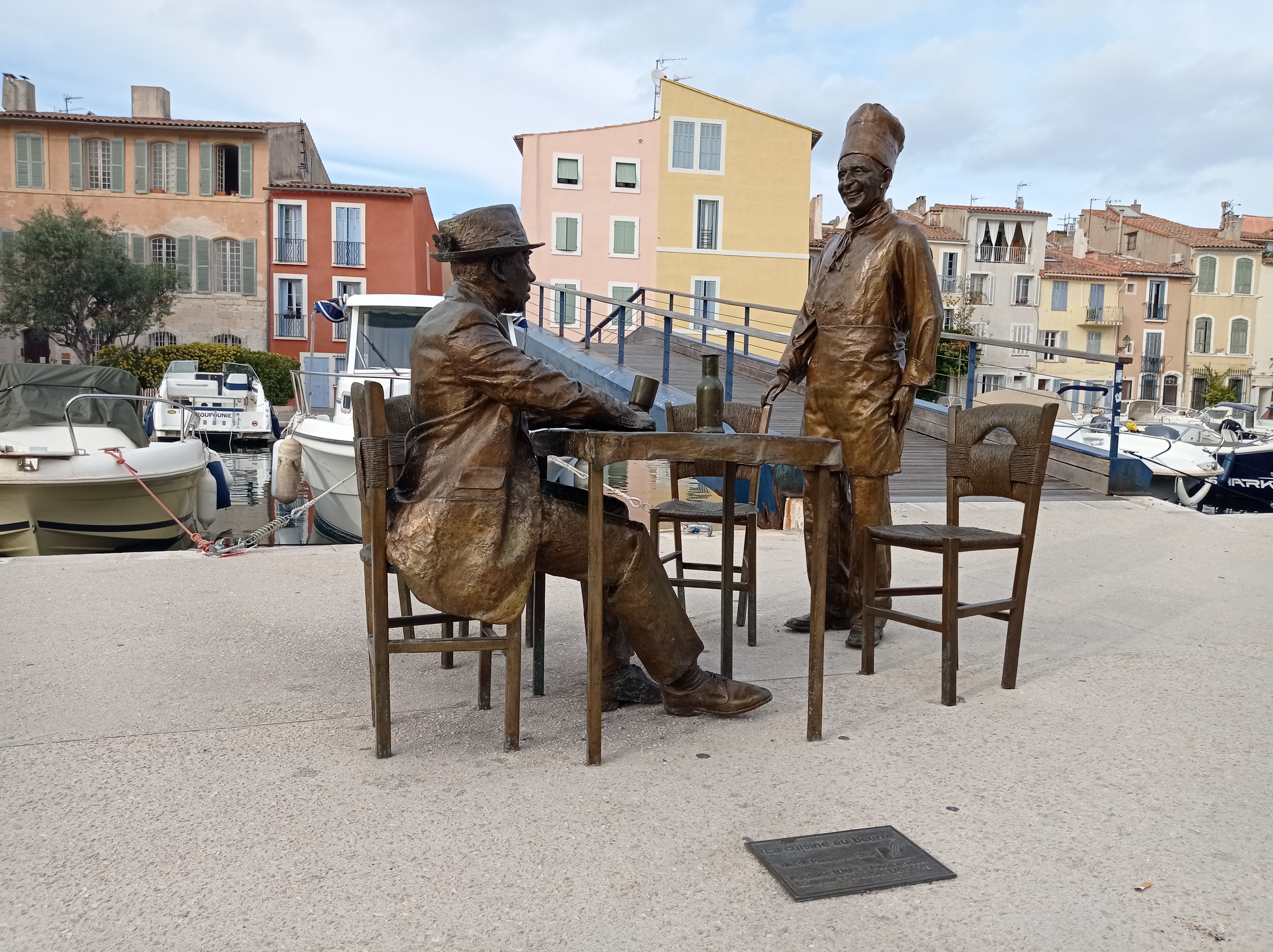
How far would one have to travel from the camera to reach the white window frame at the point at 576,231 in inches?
1324

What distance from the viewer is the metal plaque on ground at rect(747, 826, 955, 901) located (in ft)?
7.34

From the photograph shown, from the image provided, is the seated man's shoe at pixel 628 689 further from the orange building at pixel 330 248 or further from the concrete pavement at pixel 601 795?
the orange building at pixel 330 248

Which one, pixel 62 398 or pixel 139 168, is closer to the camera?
pixel 62 398

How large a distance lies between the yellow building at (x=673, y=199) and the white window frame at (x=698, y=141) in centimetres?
3

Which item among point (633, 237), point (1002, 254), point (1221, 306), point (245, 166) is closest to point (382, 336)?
point (633, 237)

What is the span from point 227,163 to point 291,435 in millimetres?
26743

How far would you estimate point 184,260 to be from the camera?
33.7 metres

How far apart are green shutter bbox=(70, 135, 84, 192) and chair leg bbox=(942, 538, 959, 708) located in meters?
36.9

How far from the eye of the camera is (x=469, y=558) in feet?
9.71

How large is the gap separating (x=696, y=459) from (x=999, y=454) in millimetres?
1534

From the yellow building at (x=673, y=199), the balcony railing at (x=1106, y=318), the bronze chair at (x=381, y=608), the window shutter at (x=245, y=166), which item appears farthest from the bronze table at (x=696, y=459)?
the balcony railing at (x=1106, y=318)

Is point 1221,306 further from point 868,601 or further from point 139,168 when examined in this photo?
point 868,601

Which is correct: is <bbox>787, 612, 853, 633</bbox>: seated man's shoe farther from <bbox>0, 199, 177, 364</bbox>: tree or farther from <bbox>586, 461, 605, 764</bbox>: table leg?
<bbox>0, 199, 177, 364</bbox>: tree

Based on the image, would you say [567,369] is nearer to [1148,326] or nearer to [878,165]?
[878,165]
